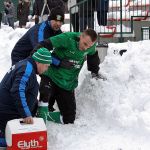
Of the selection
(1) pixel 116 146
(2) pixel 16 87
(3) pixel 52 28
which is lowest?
(1) pixel 116 146

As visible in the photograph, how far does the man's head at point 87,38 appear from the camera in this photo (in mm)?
5770

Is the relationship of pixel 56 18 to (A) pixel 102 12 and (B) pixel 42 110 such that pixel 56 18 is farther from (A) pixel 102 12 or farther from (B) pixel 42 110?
(A) pixel 102 12

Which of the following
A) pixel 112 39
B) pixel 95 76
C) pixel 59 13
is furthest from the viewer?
pixel 112 39

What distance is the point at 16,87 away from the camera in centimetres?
506

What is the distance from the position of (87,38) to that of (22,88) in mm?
1250

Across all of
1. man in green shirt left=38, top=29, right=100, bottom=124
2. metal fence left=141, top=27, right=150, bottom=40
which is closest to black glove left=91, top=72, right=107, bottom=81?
man in green shirt left=38, top=29, right=100, bottom=124

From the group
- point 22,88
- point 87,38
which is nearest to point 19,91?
point 22,88

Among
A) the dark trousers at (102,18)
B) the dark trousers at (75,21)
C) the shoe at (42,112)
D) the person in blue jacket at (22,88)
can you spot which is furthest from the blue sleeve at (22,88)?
the dark trousers at (102,18)

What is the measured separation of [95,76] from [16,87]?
205cm

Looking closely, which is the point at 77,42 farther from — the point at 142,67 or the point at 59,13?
the point at 142,67

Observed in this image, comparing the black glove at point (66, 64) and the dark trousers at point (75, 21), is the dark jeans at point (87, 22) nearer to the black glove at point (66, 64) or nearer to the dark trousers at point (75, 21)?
the dark trousers at point (75, 21)

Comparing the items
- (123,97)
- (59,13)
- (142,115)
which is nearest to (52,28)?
(59,13)

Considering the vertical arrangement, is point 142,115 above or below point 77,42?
below

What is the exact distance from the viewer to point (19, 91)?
16.6 feet
